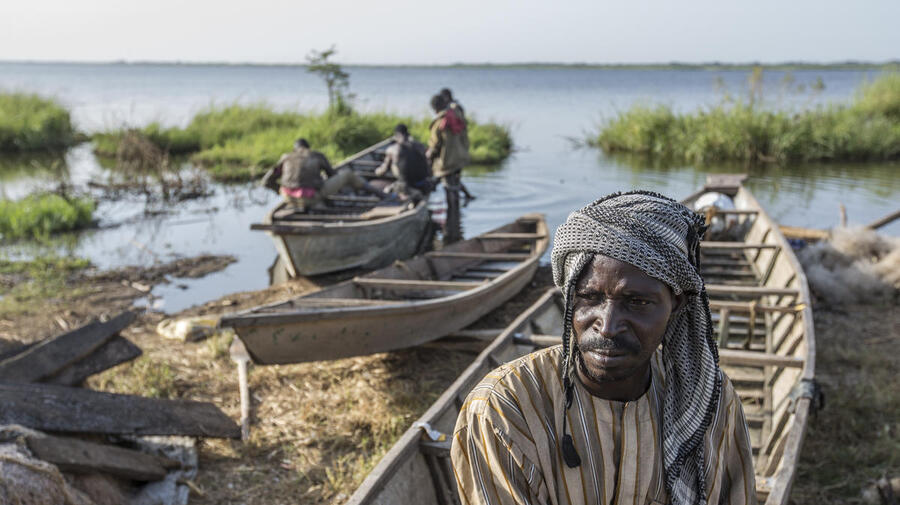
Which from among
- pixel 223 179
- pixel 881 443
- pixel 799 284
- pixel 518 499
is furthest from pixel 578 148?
pixel 518 499

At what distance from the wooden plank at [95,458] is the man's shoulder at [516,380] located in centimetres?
258

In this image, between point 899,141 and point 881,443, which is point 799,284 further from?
point 899,141

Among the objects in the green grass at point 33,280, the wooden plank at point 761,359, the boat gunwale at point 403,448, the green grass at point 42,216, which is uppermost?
the boat gunwale at point 403,448

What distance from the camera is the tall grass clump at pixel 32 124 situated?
2092 cm

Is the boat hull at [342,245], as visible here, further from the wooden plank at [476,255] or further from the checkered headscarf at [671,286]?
the checkered headscarf at [671,286]

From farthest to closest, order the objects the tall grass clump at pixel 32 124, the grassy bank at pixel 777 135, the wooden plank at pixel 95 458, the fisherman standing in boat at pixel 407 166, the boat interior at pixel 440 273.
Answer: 1. the tall grass clump at pixel 32 124
2. the grassy bank at pixel 777 135
3. the fisherman standing in boat at pixel 407 166
4. the boat interior at pixel 440 273
5. the wooden plank at pixel 95 458

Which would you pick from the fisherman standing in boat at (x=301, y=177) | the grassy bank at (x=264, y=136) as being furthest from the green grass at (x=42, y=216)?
the grassy bank at (x=264, y=136)

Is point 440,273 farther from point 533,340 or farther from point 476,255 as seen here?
point 533,340

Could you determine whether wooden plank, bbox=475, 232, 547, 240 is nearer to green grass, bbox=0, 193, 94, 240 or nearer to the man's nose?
green grass, bbox=0, 193, 94, 240

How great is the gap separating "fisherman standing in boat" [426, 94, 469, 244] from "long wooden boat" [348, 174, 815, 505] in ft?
13.4

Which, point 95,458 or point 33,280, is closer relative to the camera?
point 95,458

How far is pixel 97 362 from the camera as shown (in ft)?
15.2

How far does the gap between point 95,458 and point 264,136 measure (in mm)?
16223

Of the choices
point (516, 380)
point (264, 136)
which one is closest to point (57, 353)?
point (516, 380)
